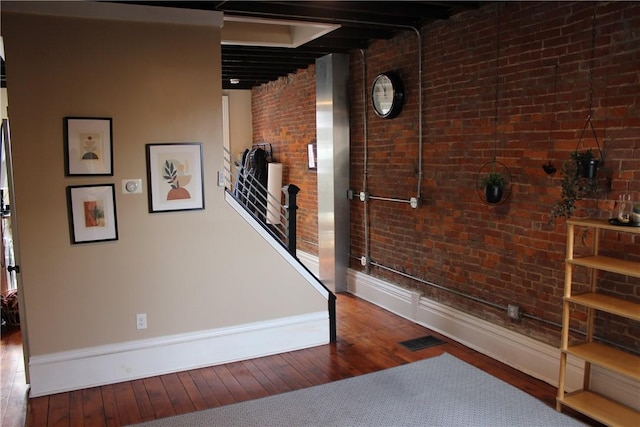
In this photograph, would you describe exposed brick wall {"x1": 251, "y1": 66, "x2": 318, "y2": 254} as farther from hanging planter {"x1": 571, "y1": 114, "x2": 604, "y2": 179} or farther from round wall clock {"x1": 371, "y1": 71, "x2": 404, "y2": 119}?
hanging planter {"x1": 571, "y1": 114, "x2": 604, "y2": 179}

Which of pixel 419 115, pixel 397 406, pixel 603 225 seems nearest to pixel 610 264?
pixel 603 225

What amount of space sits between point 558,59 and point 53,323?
12.3 feet

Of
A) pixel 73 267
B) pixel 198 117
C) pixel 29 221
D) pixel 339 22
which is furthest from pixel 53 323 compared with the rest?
pixel 339 22

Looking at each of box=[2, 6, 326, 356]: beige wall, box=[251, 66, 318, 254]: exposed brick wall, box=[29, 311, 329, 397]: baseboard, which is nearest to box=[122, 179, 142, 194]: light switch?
box=[2, 6, 326, 356]: beige wall

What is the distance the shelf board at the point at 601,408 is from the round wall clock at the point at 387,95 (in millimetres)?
2788

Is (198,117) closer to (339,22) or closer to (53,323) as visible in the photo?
(339,22)

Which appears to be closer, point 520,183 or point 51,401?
point 51,401

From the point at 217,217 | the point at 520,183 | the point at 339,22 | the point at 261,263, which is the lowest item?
the point at 261,263

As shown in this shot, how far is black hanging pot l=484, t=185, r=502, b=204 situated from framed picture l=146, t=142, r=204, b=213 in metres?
2.08

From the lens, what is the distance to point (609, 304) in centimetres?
281

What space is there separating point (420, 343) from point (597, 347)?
147 centimetres

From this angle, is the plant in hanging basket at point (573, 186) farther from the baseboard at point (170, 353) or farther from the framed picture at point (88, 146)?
the framed picture at point (88, 146)

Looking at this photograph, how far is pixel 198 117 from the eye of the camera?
367cm

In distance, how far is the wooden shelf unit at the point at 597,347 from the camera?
8.88ft
